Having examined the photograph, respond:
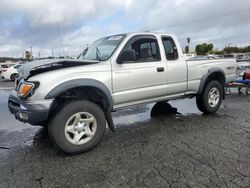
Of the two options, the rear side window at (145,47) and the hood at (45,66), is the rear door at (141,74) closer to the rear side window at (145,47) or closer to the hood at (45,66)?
the rear side window at (145,47)

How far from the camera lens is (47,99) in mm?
4059

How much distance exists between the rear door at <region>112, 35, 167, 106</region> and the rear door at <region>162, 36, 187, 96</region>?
7.0 inches

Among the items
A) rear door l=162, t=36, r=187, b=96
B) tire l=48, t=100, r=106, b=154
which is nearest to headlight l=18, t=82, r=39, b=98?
tire l=48, t=100, r=106, b=154

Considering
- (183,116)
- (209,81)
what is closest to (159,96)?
(183,116)

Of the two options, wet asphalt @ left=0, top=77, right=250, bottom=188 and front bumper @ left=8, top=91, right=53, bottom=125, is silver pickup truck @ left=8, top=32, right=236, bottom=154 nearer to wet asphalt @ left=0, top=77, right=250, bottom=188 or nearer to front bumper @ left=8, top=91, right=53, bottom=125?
front bumper @ left=8, top=91, right=53, bottom=125


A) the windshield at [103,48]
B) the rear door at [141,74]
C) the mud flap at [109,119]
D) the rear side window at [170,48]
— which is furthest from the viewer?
the rear side window at [170,48]

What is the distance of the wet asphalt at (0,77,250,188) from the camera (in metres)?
3.42

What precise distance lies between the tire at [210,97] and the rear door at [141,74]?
150 centimetres

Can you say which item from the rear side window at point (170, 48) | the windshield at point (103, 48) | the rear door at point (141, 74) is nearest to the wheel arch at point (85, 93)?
the rear door at point (141, 74)

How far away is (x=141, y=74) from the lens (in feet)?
16.9

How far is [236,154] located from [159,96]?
1.99 meters

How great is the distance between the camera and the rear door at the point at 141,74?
488 cm

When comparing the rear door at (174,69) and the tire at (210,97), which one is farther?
the tire at (210,97)

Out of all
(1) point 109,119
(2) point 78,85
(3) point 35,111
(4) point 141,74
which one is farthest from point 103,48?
(3) point 35,111
